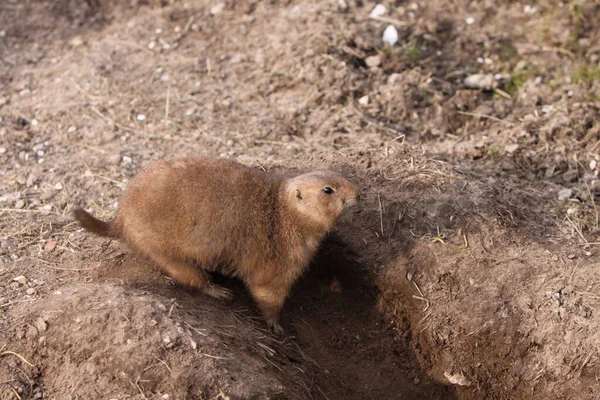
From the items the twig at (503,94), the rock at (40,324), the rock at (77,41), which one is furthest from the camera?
the rock at (77,41)

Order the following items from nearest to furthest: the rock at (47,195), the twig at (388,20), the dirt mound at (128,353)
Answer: the dirt mound at (128,353)
the rock at (47,195)
the twig at (388,20)

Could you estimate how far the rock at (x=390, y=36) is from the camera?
874 centimetres

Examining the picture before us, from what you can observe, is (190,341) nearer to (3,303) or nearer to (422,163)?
(3,303)

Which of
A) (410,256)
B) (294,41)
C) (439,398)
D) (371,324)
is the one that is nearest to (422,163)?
(410,256)

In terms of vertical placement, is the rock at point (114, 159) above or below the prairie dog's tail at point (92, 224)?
below

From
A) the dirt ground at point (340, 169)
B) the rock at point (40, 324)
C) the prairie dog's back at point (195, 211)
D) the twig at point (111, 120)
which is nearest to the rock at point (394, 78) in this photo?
the dirt ground at point (340, 169)

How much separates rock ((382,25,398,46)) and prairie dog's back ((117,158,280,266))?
13.8 feet

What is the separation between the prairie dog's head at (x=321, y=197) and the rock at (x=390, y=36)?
12.8 feet

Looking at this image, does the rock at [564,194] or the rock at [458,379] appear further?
the rock at [564,194]

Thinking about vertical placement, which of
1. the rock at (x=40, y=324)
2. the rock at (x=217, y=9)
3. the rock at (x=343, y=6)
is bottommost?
the rock at (x=343, y=6)

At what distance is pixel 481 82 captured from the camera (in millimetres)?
8695

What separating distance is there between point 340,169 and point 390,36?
2.99 m

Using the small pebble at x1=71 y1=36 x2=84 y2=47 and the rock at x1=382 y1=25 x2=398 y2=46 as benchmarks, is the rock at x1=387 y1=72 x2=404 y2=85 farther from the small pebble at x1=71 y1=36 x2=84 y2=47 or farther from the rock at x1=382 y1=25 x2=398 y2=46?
the small pebble at x1=71 y1=36 x2=84 y2=47

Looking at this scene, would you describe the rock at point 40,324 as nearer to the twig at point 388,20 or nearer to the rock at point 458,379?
the rock at point 458,379
